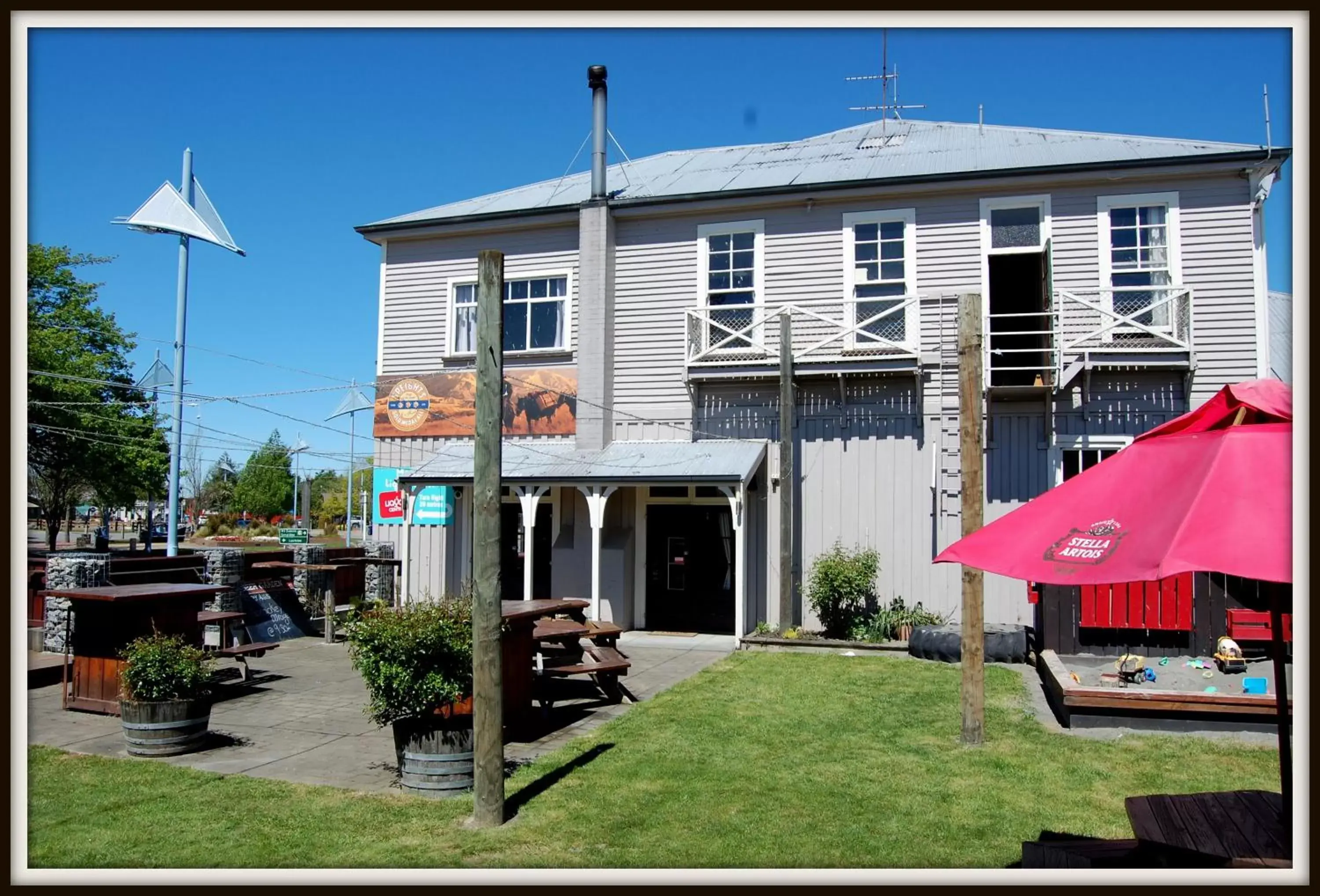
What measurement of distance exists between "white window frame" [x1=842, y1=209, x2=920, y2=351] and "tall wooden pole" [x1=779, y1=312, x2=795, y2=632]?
40.3 inches

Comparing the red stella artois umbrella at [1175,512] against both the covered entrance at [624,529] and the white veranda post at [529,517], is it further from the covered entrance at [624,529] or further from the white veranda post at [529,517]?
the white veranda post at [529,517]

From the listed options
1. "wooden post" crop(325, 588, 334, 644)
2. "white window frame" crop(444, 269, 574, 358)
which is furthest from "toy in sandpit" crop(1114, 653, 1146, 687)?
"wooden post" crop(325, 588, 334, 644)

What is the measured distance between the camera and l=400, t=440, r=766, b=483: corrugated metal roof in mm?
15922

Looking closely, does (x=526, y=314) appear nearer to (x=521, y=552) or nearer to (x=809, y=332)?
(x=521, y=552)

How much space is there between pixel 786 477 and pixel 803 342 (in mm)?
2497

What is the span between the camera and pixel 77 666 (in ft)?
34.8

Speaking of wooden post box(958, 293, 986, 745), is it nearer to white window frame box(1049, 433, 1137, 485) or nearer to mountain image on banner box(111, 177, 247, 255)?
white window frame box(1049, 433, 1137, 485)

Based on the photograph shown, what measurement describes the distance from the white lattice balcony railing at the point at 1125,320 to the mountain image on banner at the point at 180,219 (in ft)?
54.7

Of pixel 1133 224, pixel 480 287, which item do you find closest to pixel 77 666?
pixel 480 287

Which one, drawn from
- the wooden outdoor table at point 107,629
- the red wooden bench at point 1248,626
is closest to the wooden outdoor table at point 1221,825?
the red wooden bench at point 1248,626

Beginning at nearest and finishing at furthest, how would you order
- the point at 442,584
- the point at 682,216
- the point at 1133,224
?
the point at 1133,224 < the point at 682,216 < the point at 442,584

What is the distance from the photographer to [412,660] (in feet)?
23.6

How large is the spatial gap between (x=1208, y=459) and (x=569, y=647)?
8.14 meters

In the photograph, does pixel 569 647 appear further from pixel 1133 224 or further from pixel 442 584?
pixel 1133 224
